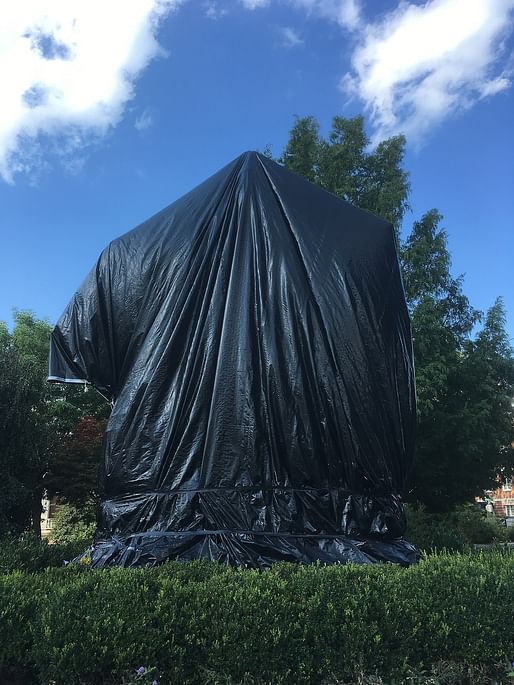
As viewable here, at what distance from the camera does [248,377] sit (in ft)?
17.2

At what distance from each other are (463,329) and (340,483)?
1595 centimetres

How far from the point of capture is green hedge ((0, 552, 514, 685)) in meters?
3.07

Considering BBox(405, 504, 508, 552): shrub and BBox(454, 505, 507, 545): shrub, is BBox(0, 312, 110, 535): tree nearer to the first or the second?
BBox(405, 504, 508, 552): shrub

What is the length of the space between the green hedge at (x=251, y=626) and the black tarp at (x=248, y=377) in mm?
1131

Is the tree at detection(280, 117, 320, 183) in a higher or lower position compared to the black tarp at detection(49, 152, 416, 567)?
higher

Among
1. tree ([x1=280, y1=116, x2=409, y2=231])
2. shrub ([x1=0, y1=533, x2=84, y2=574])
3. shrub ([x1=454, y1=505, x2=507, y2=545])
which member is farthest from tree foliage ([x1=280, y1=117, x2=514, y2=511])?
shrub ([x1=0, y1=533, x2=84, y2=574])

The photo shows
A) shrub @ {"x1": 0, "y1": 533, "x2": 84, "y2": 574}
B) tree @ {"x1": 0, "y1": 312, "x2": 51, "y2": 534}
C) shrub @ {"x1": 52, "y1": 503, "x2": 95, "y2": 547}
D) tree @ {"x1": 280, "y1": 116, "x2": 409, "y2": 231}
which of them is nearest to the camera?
shrub @ {"x1": 0, "y1": 533, "x2": 84, "y2": 574}

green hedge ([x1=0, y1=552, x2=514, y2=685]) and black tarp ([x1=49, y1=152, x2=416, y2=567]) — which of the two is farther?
black tarp ([x1=49, y1=152, x2=416, y2=567])

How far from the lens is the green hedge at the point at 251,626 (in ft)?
10.1

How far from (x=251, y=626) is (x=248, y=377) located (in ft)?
7.81

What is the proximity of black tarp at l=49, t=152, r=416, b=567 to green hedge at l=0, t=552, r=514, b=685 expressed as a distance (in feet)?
3.71

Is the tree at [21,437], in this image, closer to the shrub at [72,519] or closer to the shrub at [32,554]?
the shrub at [72,519]

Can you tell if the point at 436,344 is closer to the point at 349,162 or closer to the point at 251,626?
the point at 349,162

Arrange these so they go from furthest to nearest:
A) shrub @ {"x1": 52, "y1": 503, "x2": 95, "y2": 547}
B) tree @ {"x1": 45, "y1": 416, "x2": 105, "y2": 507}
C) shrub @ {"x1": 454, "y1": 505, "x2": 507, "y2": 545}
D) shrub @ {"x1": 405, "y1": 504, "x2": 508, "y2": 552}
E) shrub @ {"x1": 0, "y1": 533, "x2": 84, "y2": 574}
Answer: shrub @ {"x1": 454, "y1": 505, "x2": 507, "y2": 545}, shrub @ {"x1": 52, "y1": 503, "x2": 95, "y2": 547}, tree @ {"x1": 45, "y1": 416, "x2": 105, "y2": 507}, shrub @ {"x1": 405, "y1": 504, "x2": 508, "y2": 552}, shrub @ {"x1": 0, "y1": 533, "x2": 84, "y2": 574}
